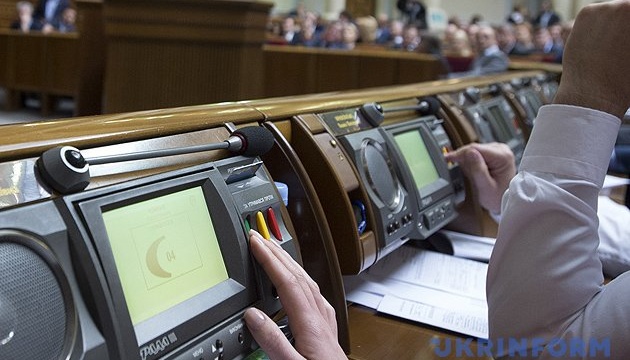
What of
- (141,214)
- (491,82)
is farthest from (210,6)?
(141,214)

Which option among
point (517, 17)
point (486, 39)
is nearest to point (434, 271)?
point (486, 39)

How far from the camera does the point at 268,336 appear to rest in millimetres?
690

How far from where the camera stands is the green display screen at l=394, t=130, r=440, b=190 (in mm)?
1249

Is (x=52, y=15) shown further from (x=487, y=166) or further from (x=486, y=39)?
(x=487, y=166)

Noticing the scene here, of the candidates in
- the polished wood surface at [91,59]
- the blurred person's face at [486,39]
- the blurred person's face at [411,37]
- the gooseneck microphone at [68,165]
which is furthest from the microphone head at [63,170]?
the blurred person's face at [411,37]

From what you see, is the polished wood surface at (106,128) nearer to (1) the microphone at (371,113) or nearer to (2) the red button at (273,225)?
(2) the red button at (273,225)

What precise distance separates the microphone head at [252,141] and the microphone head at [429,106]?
66cm

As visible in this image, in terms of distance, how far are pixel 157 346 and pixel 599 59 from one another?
0.57m

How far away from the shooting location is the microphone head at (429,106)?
4.77 feet

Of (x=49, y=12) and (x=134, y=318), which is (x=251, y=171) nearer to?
(x=134, y=318)

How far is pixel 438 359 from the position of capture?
95cm

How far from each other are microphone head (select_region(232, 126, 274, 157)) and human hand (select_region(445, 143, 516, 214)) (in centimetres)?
66

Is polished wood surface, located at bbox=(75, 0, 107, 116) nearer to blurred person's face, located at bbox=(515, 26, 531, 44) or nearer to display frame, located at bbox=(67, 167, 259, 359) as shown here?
display frame, located at bbox=(67, 167, 259, 359)

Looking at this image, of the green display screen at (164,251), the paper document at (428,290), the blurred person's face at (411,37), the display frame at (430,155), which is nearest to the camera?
the green display screen at (164,251)
